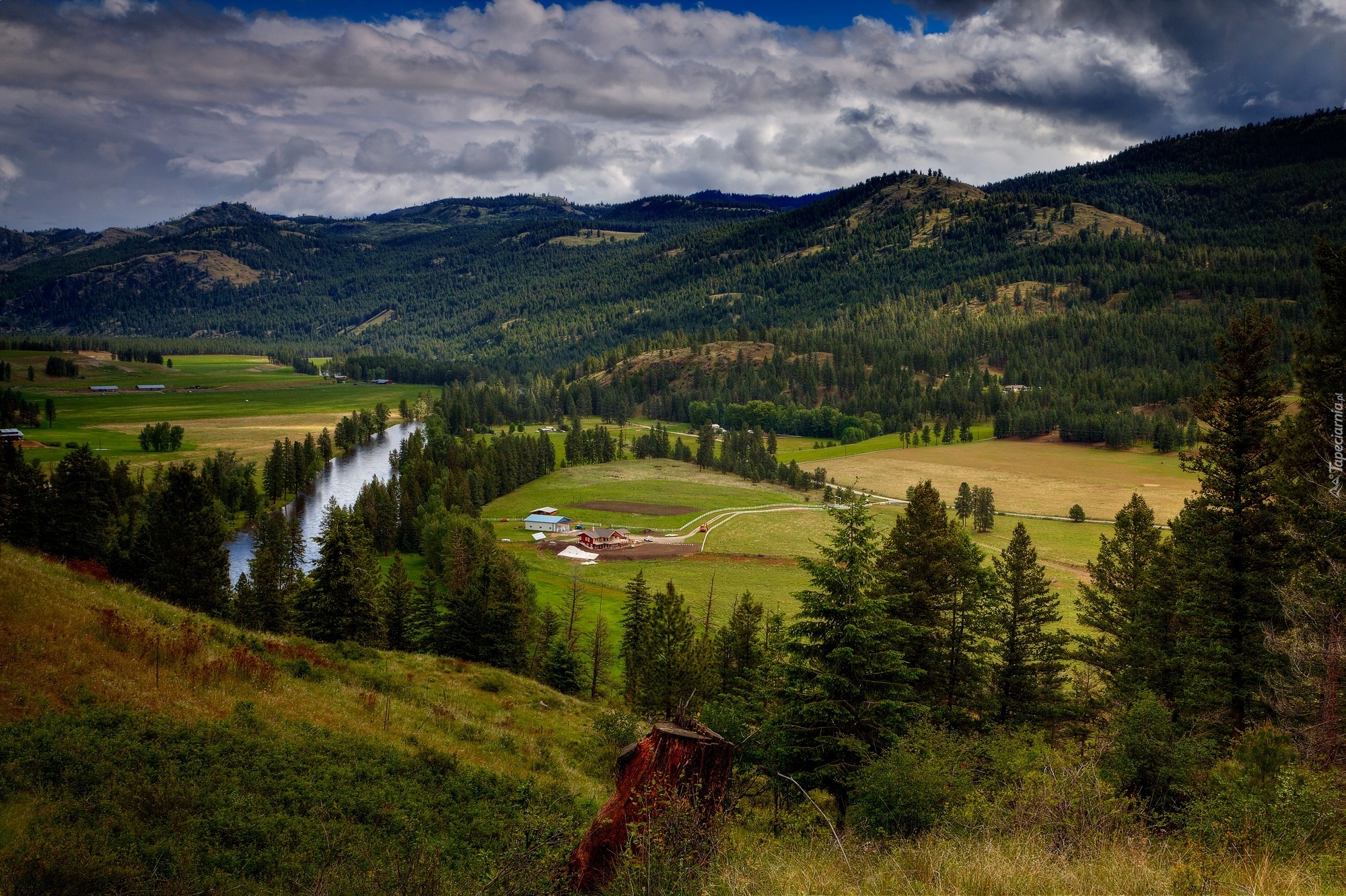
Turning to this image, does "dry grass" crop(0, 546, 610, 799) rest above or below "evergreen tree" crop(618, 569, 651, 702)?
above

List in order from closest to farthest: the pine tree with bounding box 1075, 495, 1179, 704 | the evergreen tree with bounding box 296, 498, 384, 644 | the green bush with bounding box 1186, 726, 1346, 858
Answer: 1. the green bush with bounding box 1186, 726, 1346, 858
2. the pine tree with bounding box 1075, 495, 1179, 704
3. the evergreen tree with bounding box 296, 498, 384, 644

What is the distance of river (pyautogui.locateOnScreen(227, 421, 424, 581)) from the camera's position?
79375 mm

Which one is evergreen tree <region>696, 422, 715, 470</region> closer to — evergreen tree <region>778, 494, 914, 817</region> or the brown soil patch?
the brown soil patch

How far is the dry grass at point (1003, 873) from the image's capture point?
7.92 meters

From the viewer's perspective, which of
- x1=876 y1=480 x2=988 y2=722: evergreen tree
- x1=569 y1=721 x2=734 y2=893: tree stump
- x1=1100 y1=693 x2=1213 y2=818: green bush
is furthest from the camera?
x1=876 y1=480 x2=988 y2=722: evergreen tree

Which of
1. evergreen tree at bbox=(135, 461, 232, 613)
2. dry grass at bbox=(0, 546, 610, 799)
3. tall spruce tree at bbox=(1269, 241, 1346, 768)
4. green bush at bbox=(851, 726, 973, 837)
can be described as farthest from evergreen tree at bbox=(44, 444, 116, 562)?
tall spruce tree at bbox=(1269, 241, 1346, 768)

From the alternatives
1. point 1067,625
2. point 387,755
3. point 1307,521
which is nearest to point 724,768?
point 387,755

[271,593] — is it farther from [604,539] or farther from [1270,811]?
[1270,811]

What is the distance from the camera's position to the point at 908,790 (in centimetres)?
1447

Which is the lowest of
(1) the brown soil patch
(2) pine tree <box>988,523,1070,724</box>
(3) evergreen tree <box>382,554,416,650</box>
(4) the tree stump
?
(1) the brown soil patch

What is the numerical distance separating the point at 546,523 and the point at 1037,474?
87.2m

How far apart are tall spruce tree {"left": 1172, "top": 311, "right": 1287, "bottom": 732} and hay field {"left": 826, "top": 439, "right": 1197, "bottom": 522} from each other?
81.0 m

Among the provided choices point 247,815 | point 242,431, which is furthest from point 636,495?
point 247,815

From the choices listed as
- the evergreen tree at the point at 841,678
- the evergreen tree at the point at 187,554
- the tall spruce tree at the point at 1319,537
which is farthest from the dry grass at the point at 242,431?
the tall spruce tree at the point at 1319,537
